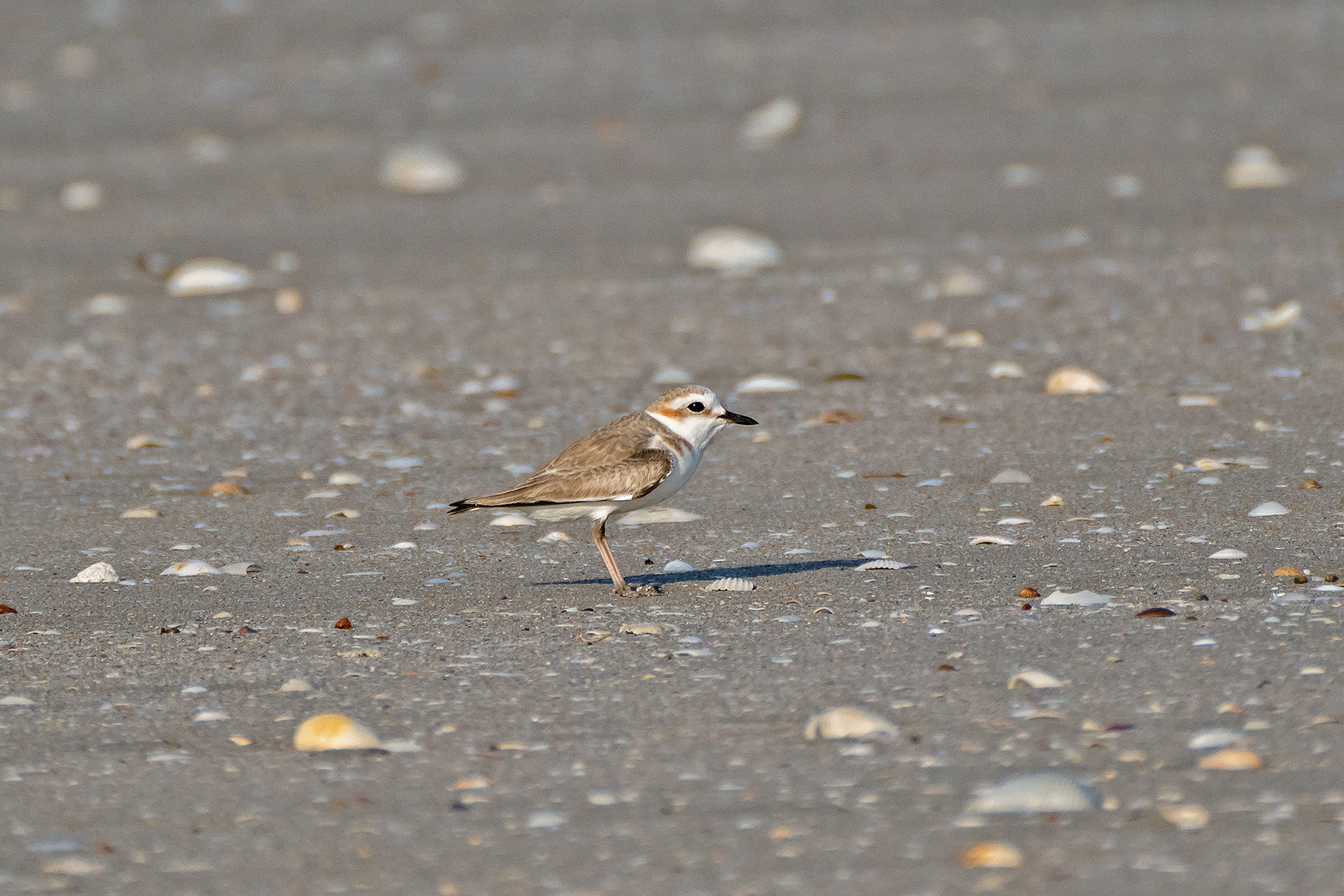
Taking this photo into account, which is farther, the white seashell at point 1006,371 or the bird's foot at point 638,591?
the white seashell at point 1006,371

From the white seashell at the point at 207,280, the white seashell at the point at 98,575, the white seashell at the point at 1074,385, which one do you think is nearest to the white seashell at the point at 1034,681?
the white seashell at the point at 98,575

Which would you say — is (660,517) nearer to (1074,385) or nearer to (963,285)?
(1074,385)

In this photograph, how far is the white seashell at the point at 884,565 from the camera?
16.1 ft

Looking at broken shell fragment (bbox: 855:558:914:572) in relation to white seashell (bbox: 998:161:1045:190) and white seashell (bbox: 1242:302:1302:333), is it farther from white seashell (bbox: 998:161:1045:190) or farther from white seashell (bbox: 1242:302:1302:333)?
white seashell (bbox: 998:161:1045:190)

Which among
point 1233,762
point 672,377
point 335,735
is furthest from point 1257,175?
point 335,735

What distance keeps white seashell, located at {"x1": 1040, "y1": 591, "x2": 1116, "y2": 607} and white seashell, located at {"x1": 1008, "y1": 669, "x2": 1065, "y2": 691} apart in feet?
2.08

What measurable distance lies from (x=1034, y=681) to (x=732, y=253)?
21.3ft

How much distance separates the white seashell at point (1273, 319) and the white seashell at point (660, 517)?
3.51 meters

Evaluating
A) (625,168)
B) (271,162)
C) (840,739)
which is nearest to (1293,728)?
(840,739)

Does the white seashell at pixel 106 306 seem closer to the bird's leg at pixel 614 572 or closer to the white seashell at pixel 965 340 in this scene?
the white seashell at pixel 965 340

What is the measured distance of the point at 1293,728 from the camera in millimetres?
3410

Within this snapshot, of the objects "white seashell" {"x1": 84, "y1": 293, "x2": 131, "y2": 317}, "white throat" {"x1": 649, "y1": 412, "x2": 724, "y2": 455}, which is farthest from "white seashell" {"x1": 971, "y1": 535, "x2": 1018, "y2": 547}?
"white seashell" {"x1": 84, "y1": 293, "x2": 131, "y2": 317}

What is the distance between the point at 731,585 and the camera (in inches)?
189

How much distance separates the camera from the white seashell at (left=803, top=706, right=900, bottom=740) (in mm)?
3492
